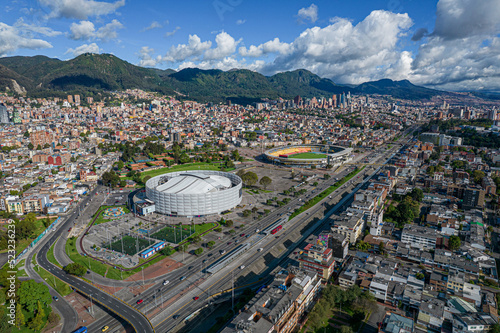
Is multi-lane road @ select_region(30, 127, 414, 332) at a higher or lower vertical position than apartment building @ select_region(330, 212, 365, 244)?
lower

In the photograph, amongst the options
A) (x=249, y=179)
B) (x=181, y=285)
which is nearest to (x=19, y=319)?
(x=181, y=285)

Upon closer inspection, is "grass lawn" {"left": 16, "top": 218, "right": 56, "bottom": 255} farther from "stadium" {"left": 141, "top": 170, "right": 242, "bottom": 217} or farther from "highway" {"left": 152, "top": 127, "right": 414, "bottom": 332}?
"highway" {"left": 152, "top": 127, "right": 414, "bottom": 332}

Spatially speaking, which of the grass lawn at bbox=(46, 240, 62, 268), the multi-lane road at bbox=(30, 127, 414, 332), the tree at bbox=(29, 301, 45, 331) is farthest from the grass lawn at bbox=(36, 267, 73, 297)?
the tree at bbox=(29, 301, 45, 331)

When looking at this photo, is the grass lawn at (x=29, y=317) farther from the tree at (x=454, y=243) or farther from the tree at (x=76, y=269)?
the tree at (x=454, y=243)

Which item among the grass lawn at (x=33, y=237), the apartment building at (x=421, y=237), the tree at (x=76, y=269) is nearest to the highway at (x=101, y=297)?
the tree at (x=76, y=269)

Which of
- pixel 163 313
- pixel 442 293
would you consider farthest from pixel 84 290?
pixel 442 293

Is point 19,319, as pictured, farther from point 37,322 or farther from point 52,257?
point 52,257
